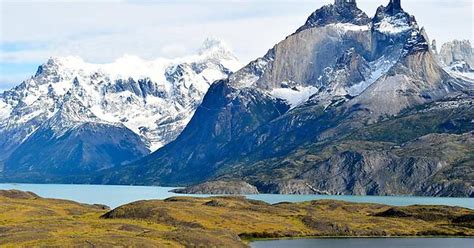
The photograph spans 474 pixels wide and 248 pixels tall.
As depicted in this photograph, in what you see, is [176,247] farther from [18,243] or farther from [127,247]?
[18,243]

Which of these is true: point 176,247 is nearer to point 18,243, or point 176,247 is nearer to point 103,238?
point 103,238

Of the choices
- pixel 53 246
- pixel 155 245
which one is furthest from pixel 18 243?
pixel 155 245

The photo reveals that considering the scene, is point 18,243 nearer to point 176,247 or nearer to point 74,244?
point 74,244

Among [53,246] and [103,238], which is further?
[103,238]

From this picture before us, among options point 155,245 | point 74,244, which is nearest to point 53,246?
point 74,244

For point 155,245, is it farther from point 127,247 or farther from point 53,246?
point 53,246

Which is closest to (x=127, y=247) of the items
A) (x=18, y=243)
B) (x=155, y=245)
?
(x=155, y=245)

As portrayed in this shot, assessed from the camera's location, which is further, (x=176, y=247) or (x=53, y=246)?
(x=176, y=247)
